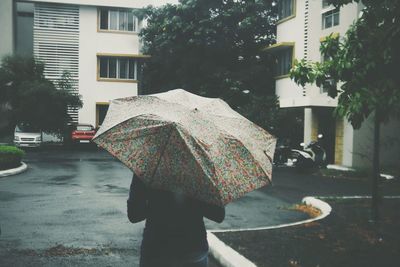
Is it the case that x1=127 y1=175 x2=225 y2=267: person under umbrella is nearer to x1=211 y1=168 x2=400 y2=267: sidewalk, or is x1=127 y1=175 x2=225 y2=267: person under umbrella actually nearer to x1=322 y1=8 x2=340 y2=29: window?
x1=211 y1=168 x2=400 y2=267: sidewalk

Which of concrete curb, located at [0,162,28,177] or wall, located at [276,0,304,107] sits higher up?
wall, located at [276,0,304,107]

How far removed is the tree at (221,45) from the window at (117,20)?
474 centimetres

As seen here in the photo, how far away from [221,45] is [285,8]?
4.15m

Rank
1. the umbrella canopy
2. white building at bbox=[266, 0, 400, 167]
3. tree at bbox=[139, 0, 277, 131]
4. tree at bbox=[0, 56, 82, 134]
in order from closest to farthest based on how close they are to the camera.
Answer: the umbrella canopy < white building at bbox=[266, 0, 400, 167] < tree at bbox=[139, 0, 277, 131] < tree at bbox=[0, 56, 82, 134]

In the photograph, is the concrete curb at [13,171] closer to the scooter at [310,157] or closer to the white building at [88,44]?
the scooter at [310,157]

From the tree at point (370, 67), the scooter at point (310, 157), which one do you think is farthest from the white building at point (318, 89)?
the tree at point (370, 67)

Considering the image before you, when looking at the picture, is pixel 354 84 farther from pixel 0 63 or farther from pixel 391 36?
pixel 0 63

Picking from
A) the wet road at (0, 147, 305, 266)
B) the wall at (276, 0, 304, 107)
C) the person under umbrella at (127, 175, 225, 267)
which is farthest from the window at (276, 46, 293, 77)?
the person under umbrella at (127, 175, 225, 267)

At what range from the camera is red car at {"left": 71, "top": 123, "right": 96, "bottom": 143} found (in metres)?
27.8

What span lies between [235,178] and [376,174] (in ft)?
17.4

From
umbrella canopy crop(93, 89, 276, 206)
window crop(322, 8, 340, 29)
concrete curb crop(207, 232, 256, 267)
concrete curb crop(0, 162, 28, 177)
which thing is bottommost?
concrete curb crop(0, 162, 28, 177)

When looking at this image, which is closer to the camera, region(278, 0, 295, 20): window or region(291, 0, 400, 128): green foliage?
region(291, 0, 400, 128): green foliage

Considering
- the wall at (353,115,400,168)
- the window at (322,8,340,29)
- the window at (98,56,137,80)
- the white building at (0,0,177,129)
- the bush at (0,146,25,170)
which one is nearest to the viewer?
the bush at (0,146,25,170)

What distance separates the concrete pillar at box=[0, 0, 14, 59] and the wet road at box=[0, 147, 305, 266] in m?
19.1
